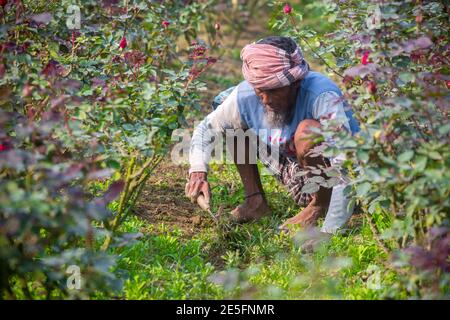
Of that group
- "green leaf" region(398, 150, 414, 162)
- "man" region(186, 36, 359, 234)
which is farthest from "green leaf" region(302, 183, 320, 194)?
"green leaf" region(398, 150, 414, 162)

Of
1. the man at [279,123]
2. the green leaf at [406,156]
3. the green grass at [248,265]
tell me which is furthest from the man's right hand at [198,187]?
the green leaf at [406,156]

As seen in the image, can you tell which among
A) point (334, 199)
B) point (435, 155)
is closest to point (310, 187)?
point (334, 199)

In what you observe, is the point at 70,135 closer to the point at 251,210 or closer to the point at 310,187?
the point at 310,187

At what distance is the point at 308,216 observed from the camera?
3.68 metres

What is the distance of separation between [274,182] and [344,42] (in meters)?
1.11

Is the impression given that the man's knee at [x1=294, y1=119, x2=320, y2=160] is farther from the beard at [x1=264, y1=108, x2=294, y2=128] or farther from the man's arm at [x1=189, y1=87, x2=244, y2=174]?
the man's arm at [x1=189, y1=87, x2=244, y2=174]

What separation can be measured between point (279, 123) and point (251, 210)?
511 mm

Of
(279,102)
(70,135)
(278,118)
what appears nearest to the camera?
(70,135)

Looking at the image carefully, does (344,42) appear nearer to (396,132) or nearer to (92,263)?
(396,132)

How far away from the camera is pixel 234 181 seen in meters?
4.37

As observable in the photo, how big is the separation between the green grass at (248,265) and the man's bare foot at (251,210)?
0.05 meters

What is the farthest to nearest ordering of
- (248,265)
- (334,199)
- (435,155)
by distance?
(334,199) → (248,265) → (435,155)
